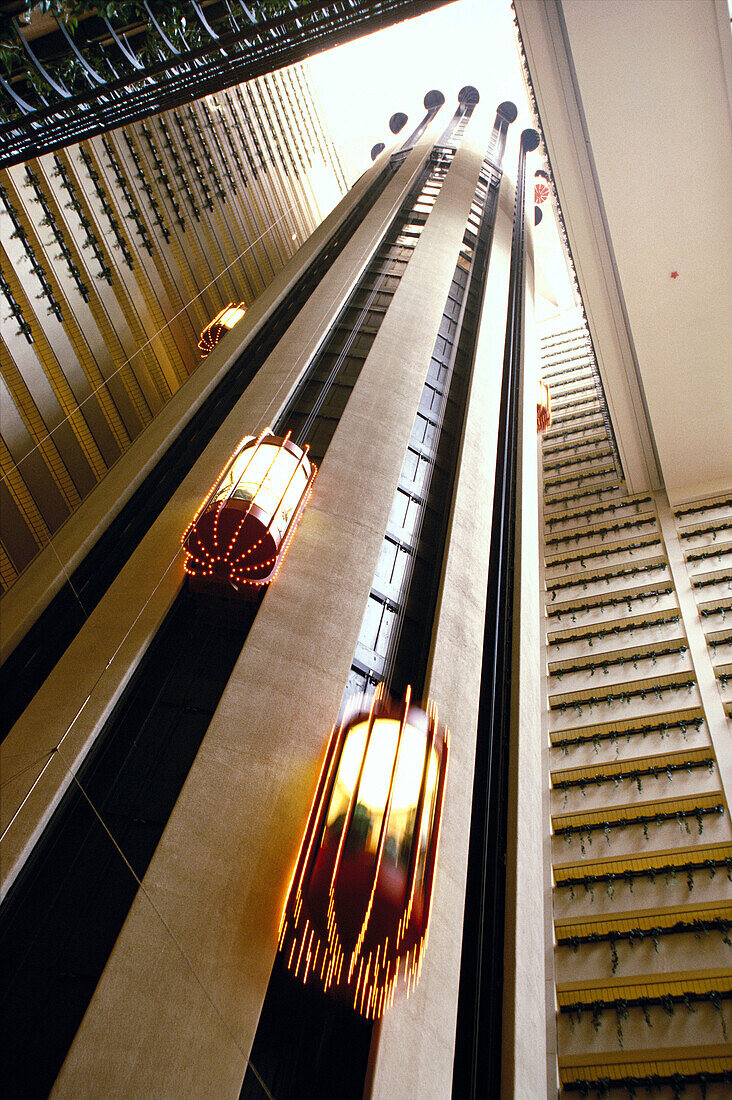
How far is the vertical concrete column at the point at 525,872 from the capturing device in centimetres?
530

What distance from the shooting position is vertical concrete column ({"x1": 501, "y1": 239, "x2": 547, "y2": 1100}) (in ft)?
17.4

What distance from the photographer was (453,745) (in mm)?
6160

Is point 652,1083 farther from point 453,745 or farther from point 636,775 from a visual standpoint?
point 453,745

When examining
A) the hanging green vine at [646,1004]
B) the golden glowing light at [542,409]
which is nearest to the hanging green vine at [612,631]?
the hanging green vine at [646,1004]

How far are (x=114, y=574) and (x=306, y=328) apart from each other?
610 centimetres

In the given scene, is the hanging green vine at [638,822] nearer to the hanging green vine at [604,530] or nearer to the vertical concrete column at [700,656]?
the vertical concrete column at [700,656]

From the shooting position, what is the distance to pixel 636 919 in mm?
7773

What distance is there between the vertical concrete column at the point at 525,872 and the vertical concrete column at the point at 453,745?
84 centimetres

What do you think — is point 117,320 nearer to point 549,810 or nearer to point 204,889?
point 204,889

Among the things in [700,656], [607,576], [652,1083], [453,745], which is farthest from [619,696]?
[453,745]

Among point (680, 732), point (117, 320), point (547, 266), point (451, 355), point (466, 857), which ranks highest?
point (547, 266)

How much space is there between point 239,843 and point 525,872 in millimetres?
3248

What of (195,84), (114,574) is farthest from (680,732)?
(195,84)

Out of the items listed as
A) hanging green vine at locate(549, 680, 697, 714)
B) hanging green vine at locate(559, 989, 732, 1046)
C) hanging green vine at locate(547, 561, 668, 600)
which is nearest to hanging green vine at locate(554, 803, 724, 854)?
hanging green vine at locate(559, 989, 732, 1046)
